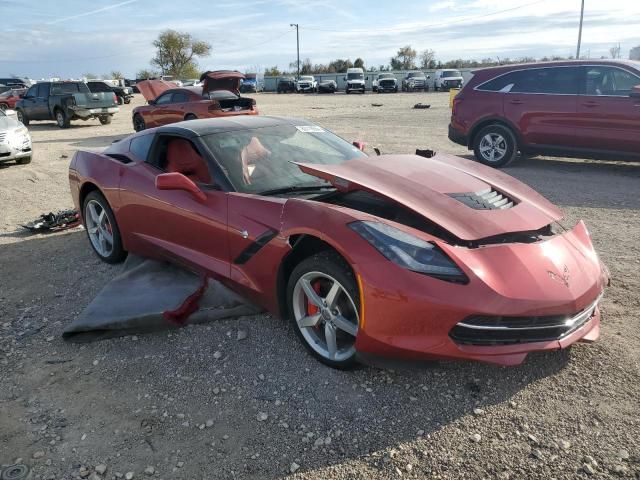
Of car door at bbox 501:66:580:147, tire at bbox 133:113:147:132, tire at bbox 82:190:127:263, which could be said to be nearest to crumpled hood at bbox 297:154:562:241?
tire at bbox 82:190:127:263

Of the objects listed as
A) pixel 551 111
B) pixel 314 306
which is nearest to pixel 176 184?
pixel 314 306

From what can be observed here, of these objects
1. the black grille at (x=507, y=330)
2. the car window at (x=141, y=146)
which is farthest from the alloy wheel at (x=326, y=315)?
the car window at (x=141, y=146)

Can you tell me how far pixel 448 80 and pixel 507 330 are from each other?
4282 centimetres

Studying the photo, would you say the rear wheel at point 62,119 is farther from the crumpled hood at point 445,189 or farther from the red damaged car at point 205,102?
the crumpled hood at point 445,189

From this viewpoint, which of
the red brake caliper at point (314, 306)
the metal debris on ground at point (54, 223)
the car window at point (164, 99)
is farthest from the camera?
the car window at point (164, 99)

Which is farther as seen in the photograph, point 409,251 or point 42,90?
point 42,90

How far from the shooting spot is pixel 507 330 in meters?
2.59

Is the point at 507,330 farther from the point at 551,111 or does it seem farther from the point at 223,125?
the point at 551,111

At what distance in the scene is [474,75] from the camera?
973 centimetres

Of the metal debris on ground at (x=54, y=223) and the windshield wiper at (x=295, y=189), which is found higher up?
the windshield wiper at (x=295, y=189)

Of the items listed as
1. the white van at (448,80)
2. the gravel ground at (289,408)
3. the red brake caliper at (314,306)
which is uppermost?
the white van at (448,80)

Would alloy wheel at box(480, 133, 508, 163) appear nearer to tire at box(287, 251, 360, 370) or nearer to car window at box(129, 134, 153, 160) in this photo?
car window at box(129, 134, 153, 160)

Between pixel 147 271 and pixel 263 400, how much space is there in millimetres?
1939

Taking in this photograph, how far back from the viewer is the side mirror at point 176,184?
3.55 m
